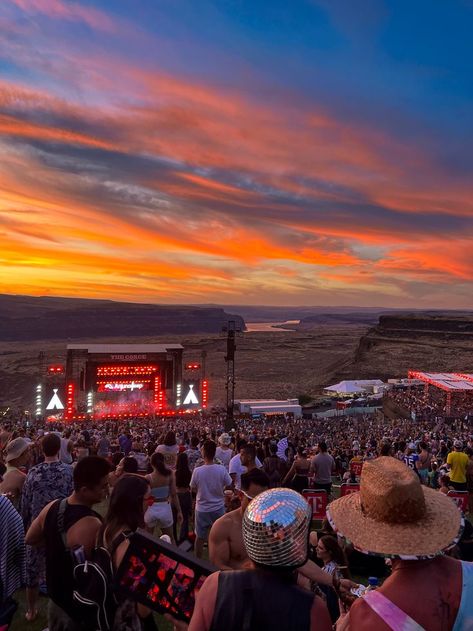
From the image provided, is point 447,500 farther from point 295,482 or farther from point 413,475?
point 295,482

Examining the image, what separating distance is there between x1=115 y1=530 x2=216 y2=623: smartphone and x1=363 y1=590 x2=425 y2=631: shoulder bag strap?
2.62 ft

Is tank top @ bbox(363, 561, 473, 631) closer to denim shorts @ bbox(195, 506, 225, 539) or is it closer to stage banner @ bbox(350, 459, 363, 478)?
denim shorts @ bbox(195, 506, 225, 539)

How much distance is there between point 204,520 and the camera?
669 centimetres

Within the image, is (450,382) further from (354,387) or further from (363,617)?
(363,617)

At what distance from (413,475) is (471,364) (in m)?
90.6

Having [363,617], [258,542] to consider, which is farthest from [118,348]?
[363,617]

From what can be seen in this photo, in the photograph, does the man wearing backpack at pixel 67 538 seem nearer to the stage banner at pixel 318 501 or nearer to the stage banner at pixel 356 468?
the stage banner at pixel 318 501

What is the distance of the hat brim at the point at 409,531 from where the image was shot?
6.70 ft

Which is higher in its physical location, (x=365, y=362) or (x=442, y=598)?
(x=442, y=598)

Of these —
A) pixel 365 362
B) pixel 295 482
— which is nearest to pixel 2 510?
pixel 295 482

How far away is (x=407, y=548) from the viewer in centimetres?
205

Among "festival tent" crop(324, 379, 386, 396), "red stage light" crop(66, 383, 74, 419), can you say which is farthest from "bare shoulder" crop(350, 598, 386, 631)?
"festival tent" crop(324, 379, 386, 396)

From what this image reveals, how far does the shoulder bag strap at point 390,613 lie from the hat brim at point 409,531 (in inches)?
6.4

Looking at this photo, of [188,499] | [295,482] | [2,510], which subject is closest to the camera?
[2,510]
